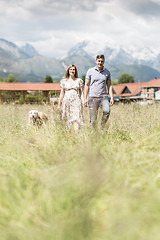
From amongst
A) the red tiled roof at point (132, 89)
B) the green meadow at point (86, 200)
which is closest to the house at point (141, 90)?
the red tiled roof at point (132, 89)

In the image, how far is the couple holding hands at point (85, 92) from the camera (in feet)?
18.8

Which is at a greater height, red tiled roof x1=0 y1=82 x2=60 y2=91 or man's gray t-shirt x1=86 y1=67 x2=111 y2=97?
red tiled roof x1=0 y1=82 x2=60 y2=91

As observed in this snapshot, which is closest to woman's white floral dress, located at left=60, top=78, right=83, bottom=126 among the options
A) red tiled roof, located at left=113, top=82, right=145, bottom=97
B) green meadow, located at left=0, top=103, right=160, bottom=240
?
green meadow, located at left=0, top=103, right=160, bottom=240

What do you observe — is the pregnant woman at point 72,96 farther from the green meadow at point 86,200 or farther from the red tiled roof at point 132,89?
the red tiled roof at point 132,89

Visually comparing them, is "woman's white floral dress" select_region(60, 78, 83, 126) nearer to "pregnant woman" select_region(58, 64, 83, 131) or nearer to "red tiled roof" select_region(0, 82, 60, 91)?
"pregnant woman" select_region(58, 64, 83, 131)

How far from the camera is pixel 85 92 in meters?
6.01

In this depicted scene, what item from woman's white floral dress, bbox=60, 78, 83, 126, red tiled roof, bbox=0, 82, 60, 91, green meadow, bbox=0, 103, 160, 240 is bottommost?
A: green meadow, bbox=0, 103, 160, 240

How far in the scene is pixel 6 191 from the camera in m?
1.83

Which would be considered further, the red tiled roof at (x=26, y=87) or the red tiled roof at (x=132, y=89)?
the red tiled roof at (x=132, y=89)

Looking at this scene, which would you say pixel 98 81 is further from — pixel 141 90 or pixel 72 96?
pixel 141 90

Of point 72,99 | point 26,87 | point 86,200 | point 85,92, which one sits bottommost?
point 86,200

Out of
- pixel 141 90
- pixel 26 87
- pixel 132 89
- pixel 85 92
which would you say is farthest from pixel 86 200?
pixel 132 89

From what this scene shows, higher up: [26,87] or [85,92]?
[26,87]

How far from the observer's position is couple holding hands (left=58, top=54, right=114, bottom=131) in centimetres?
573
